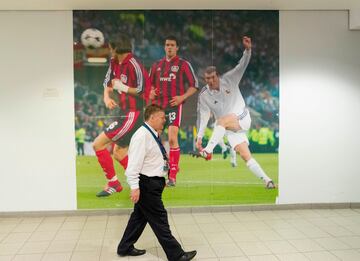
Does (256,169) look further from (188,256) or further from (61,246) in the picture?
(61,246)

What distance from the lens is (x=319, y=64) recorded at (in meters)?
5.96

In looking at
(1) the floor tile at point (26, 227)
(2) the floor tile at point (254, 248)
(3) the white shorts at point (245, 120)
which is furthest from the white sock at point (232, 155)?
(1) the floor tile at point (26, 227)

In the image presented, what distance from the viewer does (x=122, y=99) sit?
5746 millimetres

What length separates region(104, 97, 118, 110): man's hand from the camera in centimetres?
573

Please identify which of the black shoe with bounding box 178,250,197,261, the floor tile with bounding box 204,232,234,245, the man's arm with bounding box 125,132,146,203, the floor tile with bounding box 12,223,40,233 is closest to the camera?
the man's arm with bounding box 125,132,146,203

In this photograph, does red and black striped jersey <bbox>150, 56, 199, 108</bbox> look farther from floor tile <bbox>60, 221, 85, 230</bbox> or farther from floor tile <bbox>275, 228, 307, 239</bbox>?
floor tile <bbox>275, 228, 307, 239</bbox>

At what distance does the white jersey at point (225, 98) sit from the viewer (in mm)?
5844

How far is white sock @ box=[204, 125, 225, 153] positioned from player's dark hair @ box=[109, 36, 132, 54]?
1700mm

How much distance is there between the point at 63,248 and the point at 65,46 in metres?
2.77

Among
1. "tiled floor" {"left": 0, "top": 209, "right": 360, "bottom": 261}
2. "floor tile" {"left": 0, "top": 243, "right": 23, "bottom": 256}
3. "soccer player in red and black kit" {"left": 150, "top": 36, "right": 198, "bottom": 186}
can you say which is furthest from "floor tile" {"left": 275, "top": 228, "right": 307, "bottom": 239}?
"floor tile" {"left": 0, "top": 243, "right": 23, "bottom": 256}

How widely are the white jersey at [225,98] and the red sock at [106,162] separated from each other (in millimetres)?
1346

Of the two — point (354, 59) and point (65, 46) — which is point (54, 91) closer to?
point (65, 46)

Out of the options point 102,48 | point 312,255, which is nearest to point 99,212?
point 102,48

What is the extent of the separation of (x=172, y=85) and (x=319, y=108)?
7.30 feet
